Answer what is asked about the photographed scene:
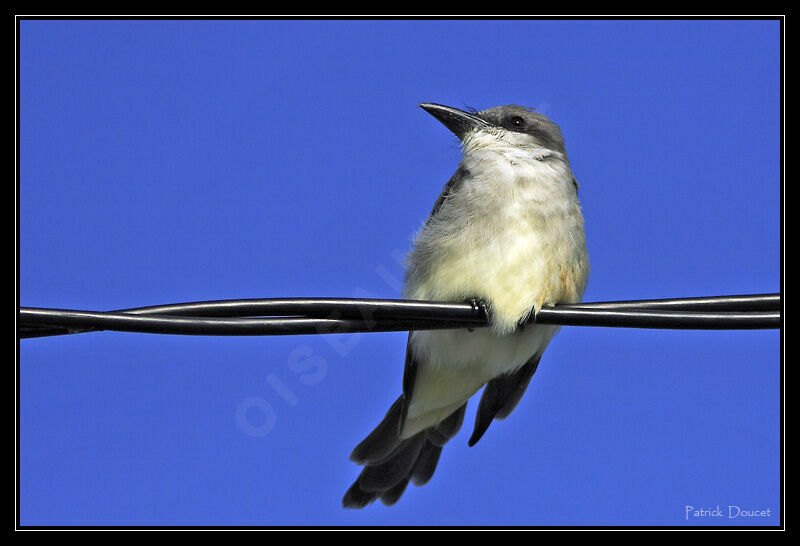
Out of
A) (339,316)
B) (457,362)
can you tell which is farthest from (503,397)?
(339,316)

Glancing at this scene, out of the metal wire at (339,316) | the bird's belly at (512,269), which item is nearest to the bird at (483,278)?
the bird's belly at (512,269)

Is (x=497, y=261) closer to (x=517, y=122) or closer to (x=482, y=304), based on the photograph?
(x=482, y=304)

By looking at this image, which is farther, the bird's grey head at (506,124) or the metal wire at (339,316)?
the bird's grey head at (506,124)

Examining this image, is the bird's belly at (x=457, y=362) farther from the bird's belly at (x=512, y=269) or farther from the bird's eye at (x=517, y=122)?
the bird's eye at (x=517, y=122)

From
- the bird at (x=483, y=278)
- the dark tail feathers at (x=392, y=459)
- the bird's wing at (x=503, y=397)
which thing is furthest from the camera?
the dark tail feathers at (x=392, y=459)

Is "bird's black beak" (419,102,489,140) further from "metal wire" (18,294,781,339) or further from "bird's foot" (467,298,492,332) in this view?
"metal wire" (18,294,781,339)
